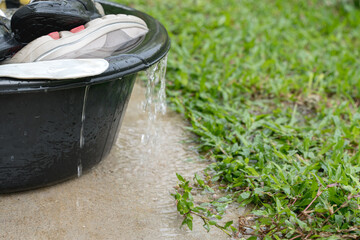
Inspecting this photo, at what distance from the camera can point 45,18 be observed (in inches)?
80.5

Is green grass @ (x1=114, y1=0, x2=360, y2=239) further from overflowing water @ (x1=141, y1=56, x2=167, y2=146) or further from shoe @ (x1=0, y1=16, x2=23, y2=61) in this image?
shoe @ (x1=0, y1=16, x2=23, y2=61)

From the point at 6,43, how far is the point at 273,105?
5.97 ft

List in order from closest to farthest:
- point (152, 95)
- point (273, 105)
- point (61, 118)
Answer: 1. point (61, 118)
2. point (152, 95)
3. point (273, 105)

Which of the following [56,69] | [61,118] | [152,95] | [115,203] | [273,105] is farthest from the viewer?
[273,105]

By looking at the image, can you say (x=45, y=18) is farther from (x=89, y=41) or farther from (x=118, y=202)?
(x=118, y=202)

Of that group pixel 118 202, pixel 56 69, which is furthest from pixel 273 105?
pixel 56 69

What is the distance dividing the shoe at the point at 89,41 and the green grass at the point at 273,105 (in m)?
0.67

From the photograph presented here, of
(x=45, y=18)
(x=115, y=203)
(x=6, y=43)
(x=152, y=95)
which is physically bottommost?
(x=115, y=203)

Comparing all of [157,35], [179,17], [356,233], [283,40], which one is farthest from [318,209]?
[179,17]

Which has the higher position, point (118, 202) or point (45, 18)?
point (45, 18)

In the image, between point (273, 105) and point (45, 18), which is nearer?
point (45, 18)

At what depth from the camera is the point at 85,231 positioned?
1960 mm

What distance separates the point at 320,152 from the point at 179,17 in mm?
2225

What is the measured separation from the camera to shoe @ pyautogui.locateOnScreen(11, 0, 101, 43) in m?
2.01
